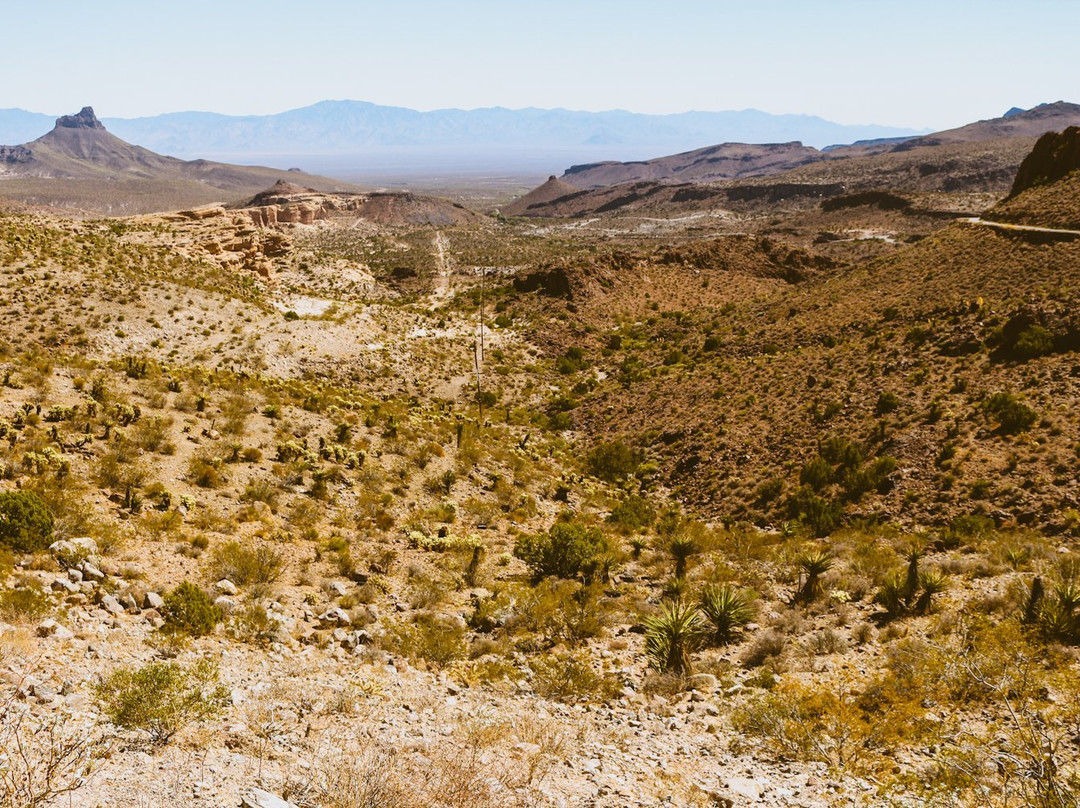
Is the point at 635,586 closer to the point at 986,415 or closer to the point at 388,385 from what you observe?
the point at 986,415

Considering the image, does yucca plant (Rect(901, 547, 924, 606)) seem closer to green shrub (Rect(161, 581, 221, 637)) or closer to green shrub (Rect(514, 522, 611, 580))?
green shrub (Rect(514, 522, 611, 580))

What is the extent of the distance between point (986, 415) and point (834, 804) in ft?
58.7

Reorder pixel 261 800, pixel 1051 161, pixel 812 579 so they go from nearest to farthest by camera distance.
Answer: pixel 261 800 < pixel 812 579 < pixel 1051 161

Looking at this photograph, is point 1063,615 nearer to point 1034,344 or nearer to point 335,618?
point 335,618

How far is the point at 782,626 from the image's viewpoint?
11.1m

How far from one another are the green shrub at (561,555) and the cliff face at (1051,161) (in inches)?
1741

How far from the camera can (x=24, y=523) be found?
378 inches

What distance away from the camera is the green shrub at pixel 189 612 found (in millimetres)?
Answer: 8867

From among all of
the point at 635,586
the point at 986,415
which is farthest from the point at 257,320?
the point at 986,415

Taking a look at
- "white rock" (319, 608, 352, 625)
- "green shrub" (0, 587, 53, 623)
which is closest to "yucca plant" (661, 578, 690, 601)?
"white rock" (319, 608, 352, 625)

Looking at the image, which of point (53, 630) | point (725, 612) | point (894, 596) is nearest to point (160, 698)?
point (53, 630)

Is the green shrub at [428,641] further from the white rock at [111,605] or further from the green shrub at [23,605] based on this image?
the green shrub at [23,605]

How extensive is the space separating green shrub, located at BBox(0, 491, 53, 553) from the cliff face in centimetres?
5311

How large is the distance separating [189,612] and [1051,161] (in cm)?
A: 5509
